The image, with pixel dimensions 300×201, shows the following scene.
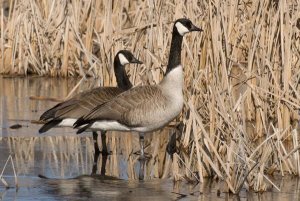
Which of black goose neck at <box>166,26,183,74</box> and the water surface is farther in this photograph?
black goose neck at <box>166,26,183,74</box>

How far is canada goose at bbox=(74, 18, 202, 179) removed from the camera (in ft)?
34.9

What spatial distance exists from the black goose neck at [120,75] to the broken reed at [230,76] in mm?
226

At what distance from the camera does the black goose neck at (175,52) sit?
10875mm

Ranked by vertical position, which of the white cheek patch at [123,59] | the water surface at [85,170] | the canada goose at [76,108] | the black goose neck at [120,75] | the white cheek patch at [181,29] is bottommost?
the water surface at [85,170]

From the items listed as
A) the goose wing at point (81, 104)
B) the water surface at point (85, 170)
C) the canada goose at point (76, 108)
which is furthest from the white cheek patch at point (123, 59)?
the water surface at point (85, 170)

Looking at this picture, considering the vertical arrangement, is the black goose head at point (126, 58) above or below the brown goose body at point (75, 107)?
above

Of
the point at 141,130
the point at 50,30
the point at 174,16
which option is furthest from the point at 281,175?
the point at 50,30

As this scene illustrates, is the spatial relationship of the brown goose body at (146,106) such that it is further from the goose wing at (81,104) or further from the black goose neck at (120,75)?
the black goose neck at (120,75)

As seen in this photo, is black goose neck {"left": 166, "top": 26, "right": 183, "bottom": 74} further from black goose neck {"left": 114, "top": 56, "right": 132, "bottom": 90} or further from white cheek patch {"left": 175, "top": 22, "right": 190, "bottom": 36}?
black goose neck {"left": 114, "top": 56, "right": 132, "bottom": 90}

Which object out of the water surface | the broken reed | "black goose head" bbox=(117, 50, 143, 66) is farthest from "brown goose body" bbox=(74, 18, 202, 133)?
"black goose head" bbox=(117, 50, 143, 66)

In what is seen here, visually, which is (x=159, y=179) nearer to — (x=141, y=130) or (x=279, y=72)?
(x=141, y=130)

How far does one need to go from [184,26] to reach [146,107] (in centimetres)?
104

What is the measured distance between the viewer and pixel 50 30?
702 inches

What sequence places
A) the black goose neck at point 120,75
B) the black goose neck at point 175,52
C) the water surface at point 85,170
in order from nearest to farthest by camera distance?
the water surface at point 85,170 → the black goose neck at point 175,52 → the black goose neck at point 120,75
